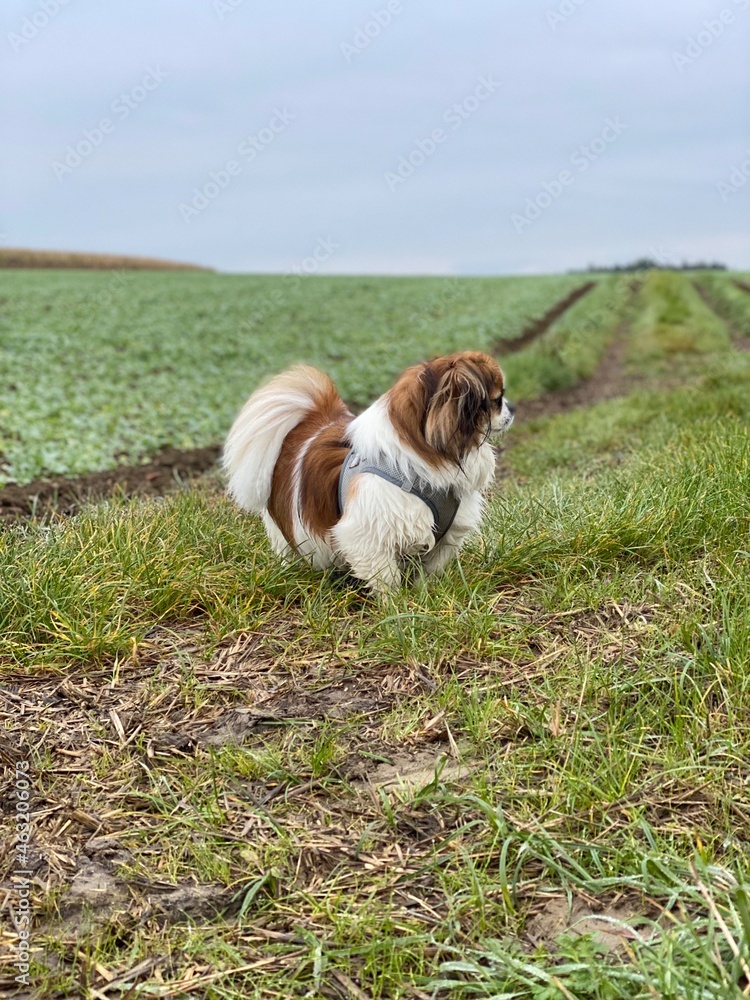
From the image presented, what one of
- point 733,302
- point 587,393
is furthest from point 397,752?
point 733,302

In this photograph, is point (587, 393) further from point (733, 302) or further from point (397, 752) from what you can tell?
point (733, 302)

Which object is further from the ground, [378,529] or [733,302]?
[378,529]

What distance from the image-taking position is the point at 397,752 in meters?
3.02

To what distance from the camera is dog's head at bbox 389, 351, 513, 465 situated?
3.82 m

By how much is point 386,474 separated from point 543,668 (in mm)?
1191

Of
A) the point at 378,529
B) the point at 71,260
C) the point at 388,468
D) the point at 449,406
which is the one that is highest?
the point at 449,406

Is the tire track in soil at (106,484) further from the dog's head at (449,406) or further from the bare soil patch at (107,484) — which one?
the dog's head at (449,406)

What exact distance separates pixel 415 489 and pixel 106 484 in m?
5.21

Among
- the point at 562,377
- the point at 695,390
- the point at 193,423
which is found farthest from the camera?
the point at 562,377

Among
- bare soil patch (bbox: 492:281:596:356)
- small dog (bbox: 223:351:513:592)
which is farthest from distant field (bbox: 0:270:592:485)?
small dog (bbox: 223:351:513:592)

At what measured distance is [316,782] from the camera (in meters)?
2.89

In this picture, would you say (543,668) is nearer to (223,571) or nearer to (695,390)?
(223,571)

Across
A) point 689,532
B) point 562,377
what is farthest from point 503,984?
point 562,377

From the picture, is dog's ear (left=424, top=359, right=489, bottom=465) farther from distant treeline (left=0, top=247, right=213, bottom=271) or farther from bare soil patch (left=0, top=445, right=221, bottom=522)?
distant treeline (left=0, top=247, right=213, bottom=271)
